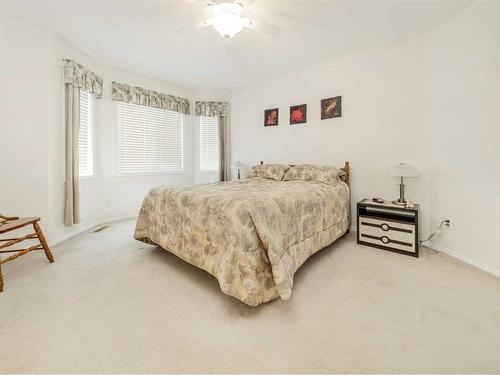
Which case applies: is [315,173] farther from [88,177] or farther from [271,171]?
[88,177]

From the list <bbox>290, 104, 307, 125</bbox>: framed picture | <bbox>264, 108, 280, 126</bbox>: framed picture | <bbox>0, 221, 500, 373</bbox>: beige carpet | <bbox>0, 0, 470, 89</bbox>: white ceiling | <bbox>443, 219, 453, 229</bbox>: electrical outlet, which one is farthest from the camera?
<bbox>264, 108, 280, 126</bbox>: framed picture

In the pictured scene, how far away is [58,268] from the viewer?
88.4 inches

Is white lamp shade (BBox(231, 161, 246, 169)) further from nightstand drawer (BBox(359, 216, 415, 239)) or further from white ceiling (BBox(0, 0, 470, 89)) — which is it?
nightstand drawer (BBox(359, 216, 415, 239))

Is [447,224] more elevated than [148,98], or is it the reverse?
[148,98]

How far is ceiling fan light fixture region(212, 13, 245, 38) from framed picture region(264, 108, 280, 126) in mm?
2176

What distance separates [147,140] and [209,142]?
130 centimetres

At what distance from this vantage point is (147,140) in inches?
174

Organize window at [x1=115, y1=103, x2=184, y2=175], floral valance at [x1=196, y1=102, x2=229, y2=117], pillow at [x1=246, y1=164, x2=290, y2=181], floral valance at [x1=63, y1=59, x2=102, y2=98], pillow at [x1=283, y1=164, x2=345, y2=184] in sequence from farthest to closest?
floral valance at [x1=196, y1=102, x2=229, y2=117]
window at [x1=115, y1=103, x2=184, y2=175]
pillow at [x1=246, y1=164, x2=290, y2=181]
pillow at [x1=283, y1=164, x2=345, y2=184]
floral valance at [x1=63, y1=59, x2=102, y2=98]

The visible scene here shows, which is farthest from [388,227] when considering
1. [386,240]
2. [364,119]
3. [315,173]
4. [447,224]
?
[364,119]

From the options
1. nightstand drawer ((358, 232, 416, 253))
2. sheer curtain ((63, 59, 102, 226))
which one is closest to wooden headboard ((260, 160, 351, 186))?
nightstand drawer ((358, 232, 416, 253))

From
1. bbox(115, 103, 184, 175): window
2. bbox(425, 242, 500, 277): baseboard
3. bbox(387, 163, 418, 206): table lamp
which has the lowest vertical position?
bbox(425, 242, 500, 277): baseboard

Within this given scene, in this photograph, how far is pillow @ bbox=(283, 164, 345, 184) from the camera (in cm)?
320

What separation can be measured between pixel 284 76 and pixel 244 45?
126 cm

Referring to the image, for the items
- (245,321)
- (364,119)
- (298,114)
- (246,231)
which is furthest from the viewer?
(298,114)
